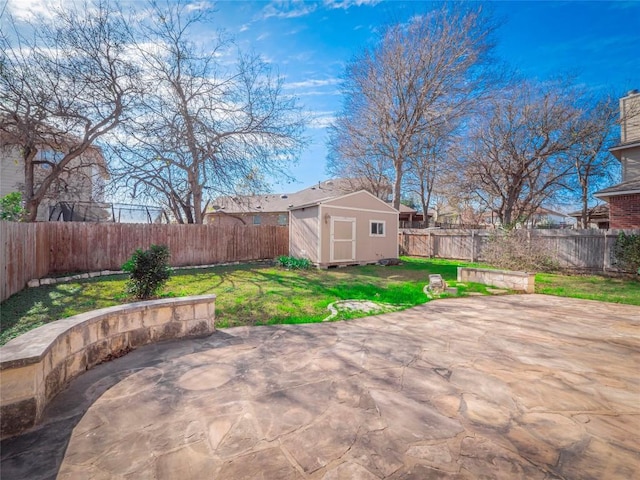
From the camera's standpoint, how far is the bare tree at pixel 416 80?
43.6 ft

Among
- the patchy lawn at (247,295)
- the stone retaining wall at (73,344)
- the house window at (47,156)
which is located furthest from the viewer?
the house window at (47,156)

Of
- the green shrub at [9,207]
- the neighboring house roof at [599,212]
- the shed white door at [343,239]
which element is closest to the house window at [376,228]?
the shed white door at [343,239]

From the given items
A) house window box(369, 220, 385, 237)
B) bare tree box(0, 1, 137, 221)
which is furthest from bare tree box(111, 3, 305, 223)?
house window box(369, 220, 385, 237)

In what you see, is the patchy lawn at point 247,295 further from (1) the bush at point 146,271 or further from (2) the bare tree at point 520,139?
(2) the bare tree at point 520,139

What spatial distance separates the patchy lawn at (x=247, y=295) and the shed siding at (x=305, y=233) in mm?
1968

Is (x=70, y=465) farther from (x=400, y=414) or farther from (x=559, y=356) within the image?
(x=559, y=356)

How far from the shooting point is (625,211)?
1024 cm

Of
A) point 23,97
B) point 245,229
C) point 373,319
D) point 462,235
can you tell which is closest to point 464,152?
point 462,235

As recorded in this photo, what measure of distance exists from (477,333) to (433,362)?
1281 millimetres

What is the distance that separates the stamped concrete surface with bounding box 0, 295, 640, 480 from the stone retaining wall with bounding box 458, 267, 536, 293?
3.11 meters

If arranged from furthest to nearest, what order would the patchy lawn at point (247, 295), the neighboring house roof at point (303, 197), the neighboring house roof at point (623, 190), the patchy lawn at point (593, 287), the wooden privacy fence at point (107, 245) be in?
the neighboring house roof at point (303, 197)
the neighboring house roof at point (623, 190)
the patchy lawn at point (593, 287)
the wooden privacy fence at point (107, 245)
the patchy lawn at point (247, 295)

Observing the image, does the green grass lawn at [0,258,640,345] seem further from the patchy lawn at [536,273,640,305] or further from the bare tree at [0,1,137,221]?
the bare tree at [0,1,137,221]

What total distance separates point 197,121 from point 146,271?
8752 mm

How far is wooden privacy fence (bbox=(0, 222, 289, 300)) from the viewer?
5.75 meters
